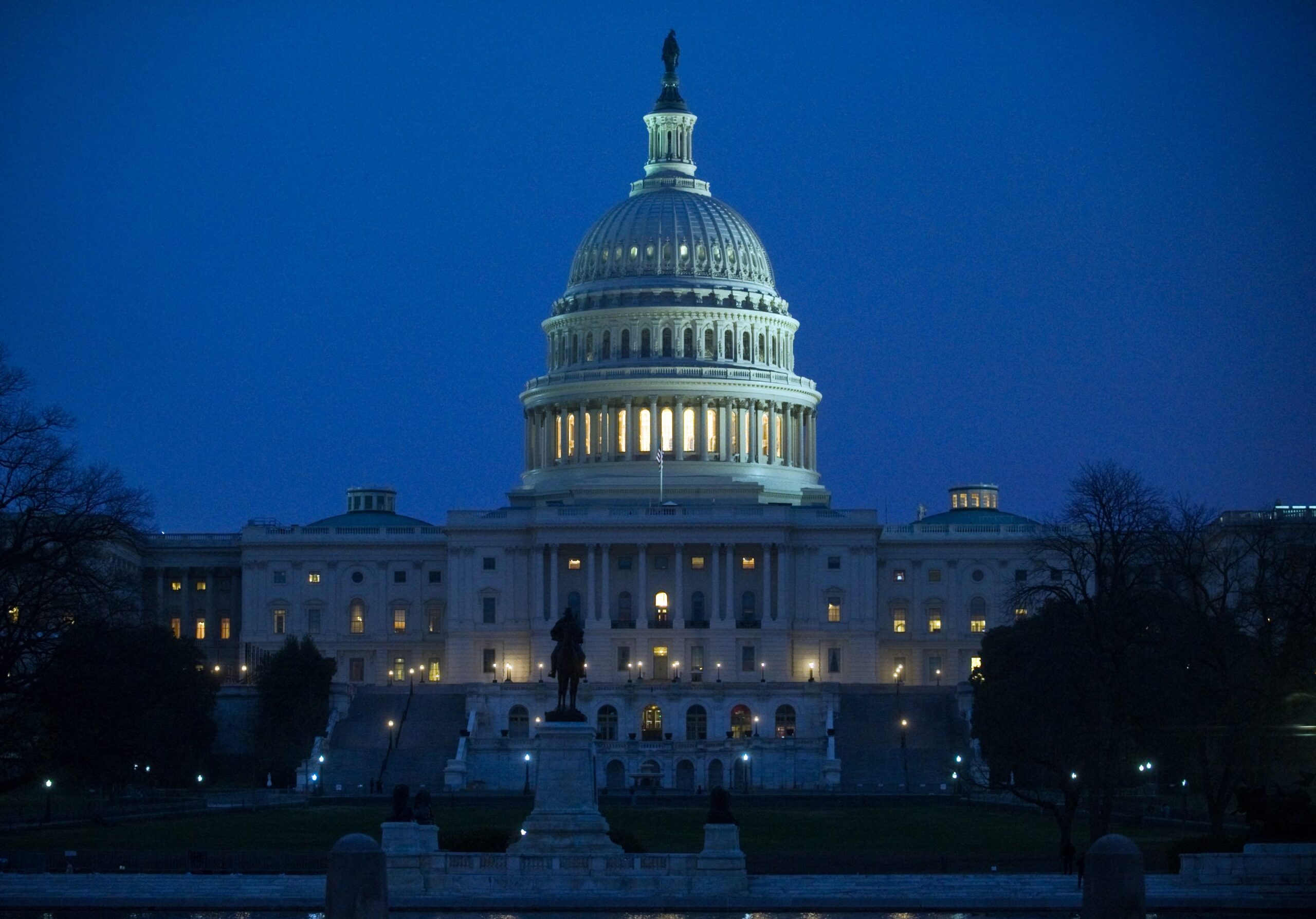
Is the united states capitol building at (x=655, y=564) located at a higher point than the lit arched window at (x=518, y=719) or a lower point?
higher

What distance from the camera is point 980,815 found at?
321 feet

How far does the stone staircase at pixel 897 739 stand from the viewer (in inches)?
4988

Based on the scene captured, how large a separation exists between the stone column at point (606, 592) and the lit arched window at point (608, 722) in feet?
48.0

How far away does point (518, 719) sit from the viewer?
144625 millimetres

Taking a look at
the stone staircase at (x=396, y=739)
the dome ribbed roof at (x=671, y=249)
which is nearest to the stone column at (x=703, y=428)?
the dome ribbed roof at (x=671, y=249)

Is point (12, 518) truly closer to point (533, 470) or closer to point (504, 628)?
point (504, 628)

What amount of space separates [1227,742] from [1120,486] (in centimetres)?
2401

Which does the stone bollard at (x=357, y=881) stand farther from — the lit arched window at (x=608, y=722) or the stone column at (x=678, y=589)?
the stone column at (x=678, y=589)

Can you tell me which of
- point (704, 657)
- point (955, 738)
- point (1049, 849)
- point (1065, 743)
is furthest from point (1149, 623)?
point (704, 657)

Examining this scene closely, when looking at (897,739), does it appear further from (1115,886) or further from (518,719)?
(1115,886)

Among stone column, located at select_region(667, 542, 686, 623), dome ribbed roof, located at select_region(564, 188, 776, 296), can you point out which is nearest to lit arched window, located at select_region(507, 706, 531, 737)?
stone column, located at select_region(667, 542, 686, 623)

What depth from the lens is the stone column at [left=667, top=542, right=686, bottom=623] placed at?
6245 inches

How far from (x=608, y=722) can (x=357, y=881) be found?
111718 millimetres

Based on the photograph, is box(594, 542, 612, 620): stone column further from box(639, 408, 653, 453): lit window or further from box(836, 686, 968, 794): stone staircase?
box(836, 686, 968, 794): stone staircase
